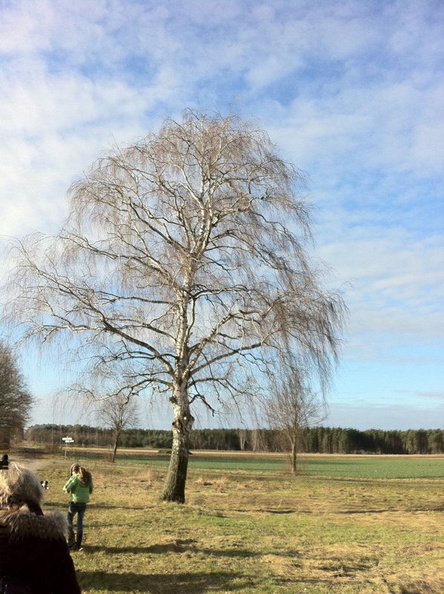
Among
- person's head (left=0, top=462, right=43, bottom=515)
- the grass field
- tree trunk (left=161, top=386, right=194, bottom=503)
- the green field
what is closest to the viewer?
person's head (left=0, top=462, right=43, bottom=515)

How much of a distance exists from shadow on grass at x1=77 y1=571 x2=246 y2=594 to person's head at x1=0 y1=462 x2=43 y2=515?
417cm

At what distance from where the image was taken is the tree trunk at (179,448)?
14.8m

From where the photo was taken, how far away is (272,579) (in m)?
7.27

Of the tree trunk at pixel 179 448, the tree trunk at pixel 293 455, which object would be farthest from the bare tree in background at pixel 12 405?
the tree trunk at pixel 179 448

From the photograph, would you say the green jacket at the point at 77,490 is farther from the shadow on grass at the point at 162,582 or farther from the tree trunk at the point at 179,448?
the tree trunk at the point at 179,448

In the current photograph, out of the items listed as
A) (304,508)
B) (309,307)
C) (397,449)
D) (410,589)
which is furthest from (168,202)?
(397,449)

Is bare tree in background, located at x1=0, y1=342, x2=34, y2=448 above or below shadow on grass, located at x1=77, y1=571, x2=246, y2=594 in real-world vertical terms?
above

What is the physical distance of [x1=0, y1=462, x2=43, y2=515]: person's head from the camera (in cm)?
311

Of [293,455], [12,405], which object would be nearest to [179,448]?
[293,455]

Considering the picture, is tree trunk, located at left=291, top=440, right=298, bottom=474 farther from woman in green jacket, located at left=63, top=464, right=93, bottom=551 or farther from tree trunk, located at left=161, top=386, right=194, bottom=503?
woman in green jacket, located at left=63, top=464, right=93, bottom=551

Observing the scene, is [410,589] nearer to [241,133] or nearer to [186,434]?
[186,434]

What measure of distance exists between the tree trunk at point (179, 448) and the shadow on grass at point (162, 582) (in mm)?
7471

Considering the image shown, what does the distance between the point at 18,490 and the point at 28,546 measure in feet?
1.01

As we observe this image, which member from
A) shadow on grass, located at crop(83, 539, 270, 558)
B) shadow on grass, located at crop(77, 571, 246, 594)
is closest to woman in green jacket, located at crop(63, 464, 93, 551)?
shadow on grass, located at crop(83, 539, 270, 558)
